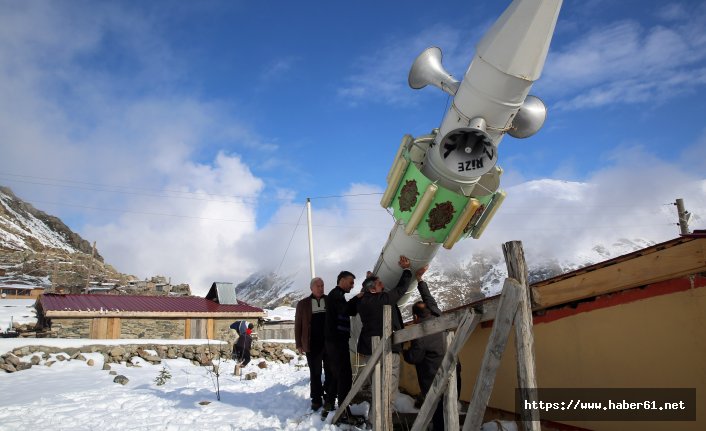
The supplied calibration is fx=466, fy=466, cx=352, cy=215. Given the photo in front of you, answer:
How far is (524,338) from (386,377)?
2260 mm

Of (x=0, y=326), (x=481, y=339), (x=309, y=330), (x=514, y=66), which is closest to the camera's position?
(x=514, y=66)

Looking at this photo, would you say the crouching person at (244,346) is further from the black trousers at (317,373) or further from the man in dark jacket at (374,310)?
the man in dark jacket at (374,310)

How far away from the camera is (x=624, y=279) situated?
13.7ft

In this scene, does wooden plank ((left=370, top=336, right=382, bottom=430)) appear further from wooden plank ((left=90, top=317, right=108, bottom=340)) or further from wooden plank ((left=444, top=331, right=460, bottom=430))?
wooden plank ((left=90, top=317, right=108, bottom=340))

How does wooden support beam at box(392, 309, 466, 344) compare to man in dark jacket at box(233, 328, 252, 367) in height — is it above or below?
above

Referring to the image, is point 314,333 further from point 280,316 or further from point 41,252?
point 41,252

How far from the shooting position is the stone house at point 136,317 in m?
19.8

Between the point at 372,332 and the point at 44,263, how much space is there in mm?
54760

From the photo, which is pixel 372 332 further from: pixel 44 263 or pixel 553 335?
pixel 44 263

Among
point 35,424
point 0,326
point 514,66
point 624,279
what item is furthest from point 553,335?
point 0,326

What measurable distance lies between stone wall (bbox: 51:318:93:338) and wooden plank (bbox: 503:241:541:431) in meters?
21.2

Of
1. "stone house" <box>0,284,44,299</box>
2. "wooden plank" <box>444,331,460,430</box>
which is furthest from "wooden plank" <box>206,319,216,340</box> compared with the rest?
"stone house" <box>0,284,44,299</box>

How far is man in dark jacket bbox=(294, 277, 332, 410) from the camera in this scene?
7246 mm

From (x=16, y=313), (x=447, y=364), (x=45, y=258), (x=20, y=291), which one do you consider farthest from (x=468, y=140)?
(x=45, y=258)
